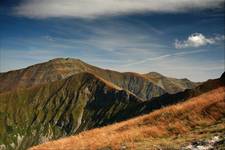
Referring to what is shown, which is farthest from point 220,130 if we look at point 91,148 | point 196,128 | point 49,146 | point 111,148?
point 49,146

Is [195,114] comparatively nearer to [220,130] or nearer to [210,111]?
[210,111]

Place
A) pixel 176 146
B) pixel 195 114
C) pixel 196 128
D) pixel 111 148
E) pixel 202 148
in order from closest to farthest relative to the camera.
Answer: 1. pixel 202 148
2. pixel 176 146
3. pixel 111 148
4. pixel 196 128
5. pixel 195 114

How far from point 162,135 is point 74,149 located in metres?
4.97

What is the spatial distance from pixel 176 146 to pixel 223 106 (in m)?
8.44

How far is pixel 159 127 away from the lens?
18.8 m

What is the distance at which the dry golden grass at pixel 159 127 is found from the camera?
17359 mm

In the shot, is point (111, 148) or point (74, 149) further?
point (74, 149)

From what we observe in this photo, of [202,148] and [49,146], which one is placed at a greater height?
[202,148]

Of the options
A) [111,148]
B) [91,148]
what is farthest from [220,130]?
[91,148]

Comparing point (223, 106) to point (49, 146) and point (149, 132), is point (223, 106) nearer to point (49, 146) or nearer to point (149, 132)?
point (149, 132)

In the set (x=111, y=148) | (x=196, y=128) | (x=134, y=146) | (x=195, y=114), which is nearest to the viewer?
(x=134, y=146)

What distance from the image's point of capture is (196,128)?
59.6 feet

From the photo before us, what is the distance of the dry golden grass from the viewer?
1736 cm

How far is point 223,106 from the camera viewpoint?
2053cm
